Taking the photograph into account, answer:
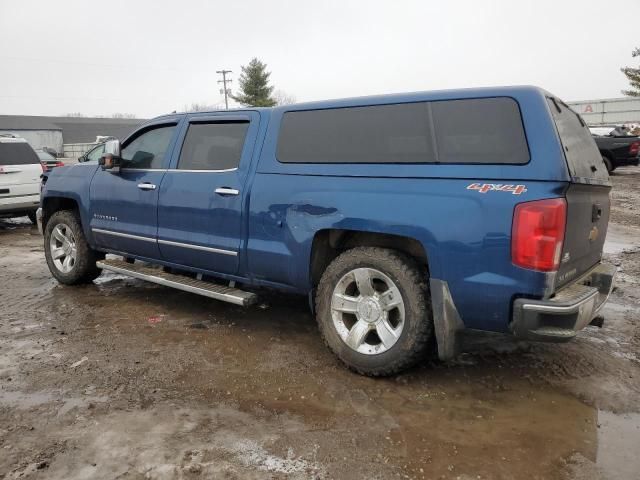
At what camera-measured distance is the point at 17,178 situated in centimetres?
1026

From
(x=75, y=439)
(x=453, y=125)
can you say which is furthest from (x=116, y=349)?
(x=453, y=125)

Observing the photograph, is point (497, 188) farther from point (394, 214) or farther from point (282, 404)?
point (282, 404)

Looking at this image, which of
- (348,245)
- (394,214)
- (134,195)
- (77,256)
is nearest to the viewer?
(394,214)

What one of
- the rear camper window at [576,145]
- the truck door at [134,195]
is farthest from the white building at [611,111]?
the truck door at [134,195]

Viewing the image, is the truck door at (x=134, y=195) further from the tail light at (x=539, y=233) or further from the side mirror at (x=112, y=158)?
the tail light at (x=539, y=233)

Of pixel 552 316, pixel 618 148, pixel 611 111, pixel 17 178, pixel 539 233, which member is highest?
pixel 611 111

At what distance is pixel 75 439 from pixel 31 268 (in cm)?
514

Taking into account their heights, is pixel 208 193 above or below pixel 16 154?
below

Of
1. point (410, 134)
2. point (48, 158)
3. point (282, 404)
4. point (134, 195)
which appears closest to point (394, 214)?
point (410, 134)

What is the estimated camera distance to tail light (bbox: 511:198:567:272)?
287cm

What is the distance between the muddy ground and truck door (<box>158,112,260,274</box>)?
2.41 feet

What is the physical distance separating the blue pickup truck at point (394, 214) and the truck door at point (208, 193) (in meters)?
0.01

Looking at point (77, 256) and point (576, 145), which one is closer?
point (576, 145)

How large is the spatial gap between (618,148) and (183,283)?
18158 millimetres
